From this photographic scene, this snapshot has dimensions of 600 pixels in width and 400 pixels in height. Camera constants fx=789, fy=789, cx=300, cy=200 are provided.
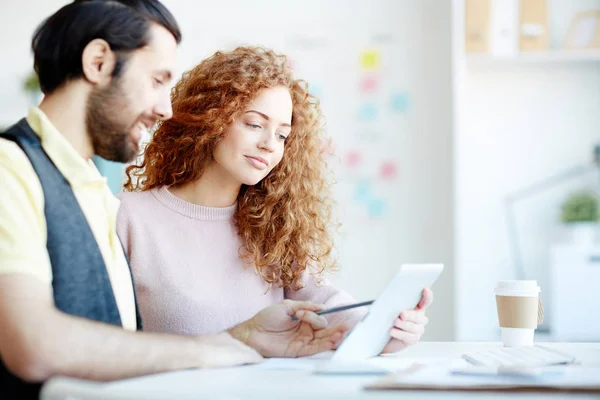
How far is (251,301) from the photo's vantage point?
1909 millimetres

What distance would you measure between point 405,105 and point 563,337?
4.87ft

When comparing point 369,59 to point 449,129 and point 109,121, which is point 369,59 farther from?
point 109,121

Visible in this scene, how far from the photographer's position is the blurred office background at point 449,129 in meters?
4.22

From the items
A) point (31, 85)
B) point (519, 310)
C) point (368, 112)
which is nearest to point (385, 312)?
point (519, 310)

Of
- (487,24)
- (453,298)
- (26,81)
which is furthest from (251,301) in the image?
(26,81)

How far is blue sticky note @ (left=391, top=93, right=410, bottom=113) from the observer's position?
439 cm

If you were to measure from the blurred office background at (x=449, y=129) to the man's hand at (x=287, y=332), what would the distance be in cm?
255

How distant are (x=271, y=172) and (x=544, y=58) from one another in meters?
2.57

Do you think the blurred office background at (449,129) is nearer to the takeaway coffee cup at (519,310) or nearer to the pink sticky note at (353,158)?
the pink sticky note at (353,158)

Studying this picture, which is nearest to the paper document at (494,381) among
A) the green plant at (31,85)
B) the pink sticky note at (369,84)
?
the pink sticky note at (369,84)

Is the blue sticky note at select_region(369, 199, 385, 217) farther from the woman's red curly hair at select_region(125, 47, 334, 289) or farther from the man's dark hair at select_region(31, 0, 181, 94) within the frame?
the man's dark hair at select_region(31, 0, 181, 94)

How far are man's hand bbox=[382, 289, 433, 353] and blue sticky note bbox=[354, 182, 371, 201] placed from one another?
9.08ft

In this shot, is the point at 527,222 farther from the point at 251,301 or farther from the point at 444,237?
the point at 251,301

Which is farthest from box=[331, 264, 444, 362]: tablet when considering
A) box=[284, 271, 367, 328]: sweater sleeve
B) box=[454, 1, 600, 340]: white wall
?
box=[454, 1, 600, 340]: white wall
